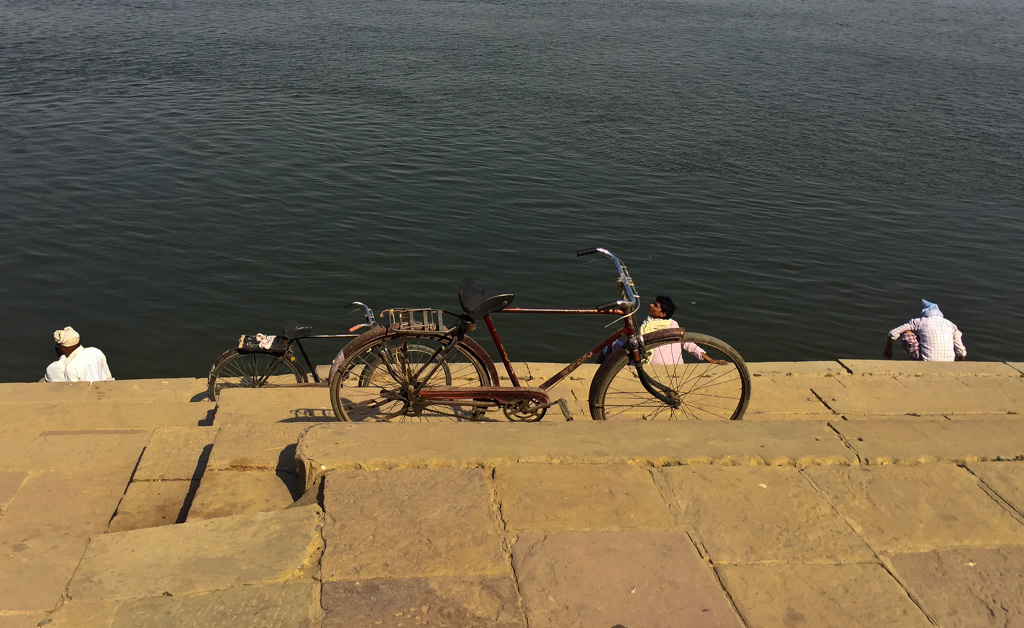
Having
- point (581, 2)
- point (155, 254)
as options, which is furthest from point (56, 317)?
point (581, 2)

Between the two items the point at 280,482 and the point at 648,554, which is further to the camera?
the point at 280,482

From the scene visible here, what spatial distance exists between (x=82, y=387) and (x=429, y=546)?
4422 mm

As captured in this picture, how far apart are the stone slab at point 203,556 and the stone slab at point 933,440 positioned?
2.68 meters

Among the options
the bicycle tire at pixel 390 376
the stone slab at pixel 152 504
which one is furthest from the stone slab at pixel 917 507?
the stone slab at pixel 152 504

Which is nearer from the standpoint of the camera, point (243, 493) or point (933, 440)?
point (243, 493)

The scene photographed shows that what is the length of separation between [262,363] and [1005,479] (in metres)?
5.35

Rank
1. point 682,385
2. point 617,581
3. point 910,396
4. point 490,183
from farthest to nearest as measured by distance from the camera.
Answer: point 490,183
point 910,396
point 682,385
point 617,581

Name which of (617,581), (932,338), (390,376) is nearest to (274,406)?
(390,376)

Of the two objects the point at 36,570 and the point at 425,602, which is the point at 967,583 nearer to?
the point at 425,602

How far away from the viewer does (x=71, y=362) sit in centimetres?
747

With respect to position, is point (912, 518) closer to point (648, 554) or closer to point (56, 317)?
point (648, 554)

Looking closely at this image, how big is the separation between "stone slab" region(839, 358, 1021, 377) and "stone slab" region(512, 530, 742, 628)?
4.31 metres

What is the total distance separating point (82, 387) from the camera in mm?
6672

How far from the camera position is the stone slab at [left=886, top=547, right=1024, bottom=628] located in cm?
323
